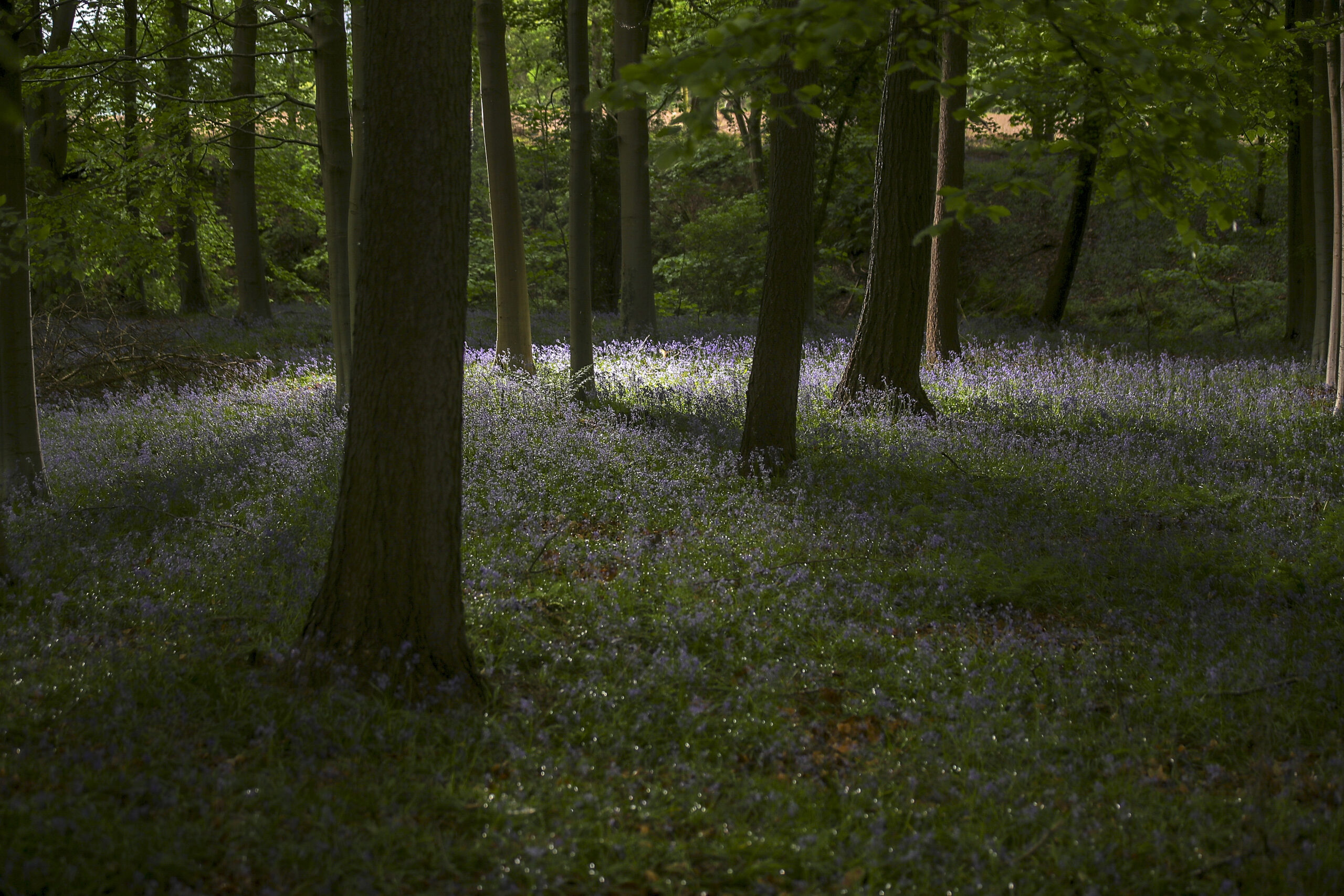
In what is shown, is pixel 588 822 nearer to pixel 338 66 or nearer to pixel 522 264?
pixel 338 66

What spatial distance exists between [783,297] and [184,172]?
7.72m

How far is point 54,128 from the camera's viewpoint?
47.9 feet

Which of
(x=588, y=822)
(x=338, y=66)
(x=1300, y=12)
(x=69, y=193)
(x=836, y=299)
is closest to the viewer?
(x=588, y=822)

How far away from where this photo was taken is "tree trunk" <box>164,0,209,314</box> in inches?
411

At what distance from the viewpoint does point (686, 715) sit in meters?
4.41

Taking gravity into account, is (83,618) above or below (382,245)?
below

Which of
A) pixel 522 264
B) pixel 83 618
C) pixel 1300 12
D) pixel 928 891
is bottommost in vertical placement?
pixel 928 891

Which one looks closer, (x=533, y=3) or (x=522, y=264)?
(x=522, y=264)

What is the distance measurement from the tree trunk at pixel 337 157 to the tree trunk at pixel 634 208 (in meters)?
6.90

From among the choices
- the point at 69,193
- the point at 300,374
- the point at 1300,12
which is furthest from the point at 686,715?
the point at 1300,12

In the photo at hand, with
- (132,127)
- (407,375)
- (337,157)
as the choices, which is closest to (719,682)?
(407,375)

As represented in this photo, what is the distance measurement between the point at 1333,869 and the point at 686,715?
2.72 metres

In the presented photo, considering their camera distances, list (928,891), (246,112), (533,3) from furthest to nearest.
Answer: (533,3) → (246,112) → (928,891)

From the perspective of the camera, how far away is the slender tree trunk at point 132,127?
392 inches
